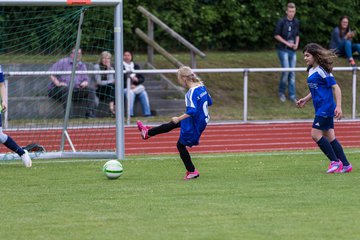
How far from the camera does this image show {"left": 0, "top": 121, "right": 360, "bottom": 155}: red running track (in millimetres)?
17312

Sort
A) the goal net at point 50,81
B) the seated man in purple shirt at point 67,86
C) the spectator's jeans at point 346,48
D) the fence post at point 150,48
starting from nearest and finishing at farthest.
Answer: the goal net at point 50,81 < the seated man in purple shirt at point 67,86 < the fence post at point 150,48 < the spectator's jeans at point 346,48

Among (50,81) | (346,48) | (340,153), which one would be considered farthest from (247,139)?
(346,48)

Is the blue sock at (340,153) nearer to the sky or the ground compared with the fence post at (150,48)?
nearer to the sky

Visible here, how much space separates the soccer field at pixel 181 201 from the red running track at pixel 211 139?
9.87 ft

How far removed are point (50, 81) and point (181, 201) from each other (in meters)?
10.3

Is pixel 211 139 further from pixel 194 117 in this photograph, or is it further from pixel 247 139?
→ pixel 194 117

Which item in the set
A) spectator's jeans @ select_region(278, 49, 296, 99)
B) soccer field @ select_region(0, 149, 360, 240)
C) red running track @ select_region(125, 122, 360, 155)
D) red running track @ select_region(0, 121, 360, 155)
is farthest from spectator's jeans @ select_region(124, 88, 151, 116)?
soccer field @ select_region(0, 149, 360, 240)

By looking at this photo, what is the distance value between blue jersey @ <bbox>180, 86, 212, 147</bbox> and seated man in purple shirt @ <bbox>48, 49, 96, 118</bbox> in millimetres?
6384

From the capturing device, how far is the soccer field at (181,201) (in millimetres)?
8133

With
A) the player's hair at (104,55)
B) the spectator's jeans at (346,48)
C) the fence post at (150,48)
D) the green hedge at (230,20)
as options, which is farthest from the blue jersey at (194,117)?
the green hedge at (230,20)

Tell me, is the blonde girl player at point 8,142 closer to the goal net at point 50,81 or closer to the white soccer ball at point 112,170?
the goal net at point 50,81

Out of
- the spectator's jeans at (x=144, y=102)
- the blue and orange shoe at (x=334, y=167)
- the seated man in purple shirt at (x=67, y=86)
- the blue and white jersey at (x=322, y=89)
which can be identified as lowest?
the spectator's jeans at (x=144, y=102)

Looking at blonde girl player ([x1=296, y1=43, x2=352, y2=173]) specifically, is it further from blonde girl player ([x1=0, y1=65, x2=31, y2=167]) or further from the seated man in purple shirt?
the seated man in purple shirt

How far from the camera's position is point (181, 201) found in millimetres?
9867
